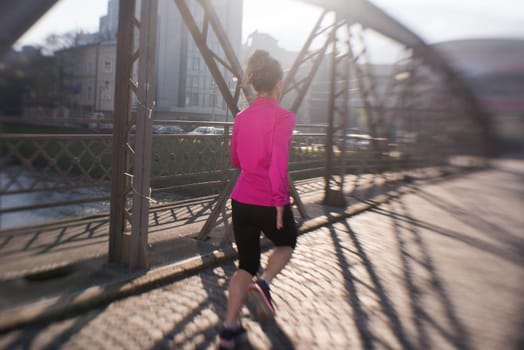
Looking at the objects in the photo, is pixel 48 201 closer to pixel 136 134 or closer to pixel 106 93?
pixel 106 93

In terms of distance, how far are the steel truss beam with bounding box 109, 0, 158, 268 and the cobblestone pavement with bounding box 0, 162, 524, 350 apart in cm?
62

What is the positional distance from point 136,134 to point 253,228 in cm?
171

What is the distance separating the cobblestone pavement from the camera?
10.0 ft

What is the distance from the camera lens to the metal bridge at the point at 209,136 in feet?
13.6

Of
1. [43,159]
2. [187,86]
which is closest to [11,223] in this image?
[43,159]

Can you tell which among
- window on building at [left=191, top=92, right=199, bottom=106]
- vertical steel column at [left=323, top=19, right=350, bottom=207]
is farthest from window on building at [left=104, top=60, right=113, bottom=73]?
window on building at [left=191, top=92, right=199, bottom=106]

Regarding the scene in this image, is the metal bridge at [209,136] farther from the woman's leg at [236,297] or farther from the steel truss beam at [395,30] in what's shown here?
the woman's leg at [236,297]

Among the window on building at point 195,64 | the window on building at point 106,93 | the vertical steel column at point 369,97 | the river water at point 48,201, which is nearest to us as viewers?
the window on building at point 106,93

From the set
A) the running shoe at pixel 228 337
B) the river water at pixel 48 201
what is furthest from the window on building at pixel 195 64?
the running shoe at pixel 228 337

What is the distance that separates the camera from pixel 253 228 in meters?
2.98

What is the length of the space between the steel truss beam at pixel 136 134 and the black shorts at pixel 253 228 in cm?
148

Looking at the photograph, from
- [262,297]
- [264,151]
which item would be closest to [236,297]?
[262,297]

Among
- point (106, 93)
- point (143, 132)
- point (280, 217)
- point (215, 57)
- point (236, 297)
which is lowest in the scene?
point (236, 297)

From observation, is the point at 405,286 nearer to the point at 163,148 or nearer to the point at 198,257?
the point at 198,257
